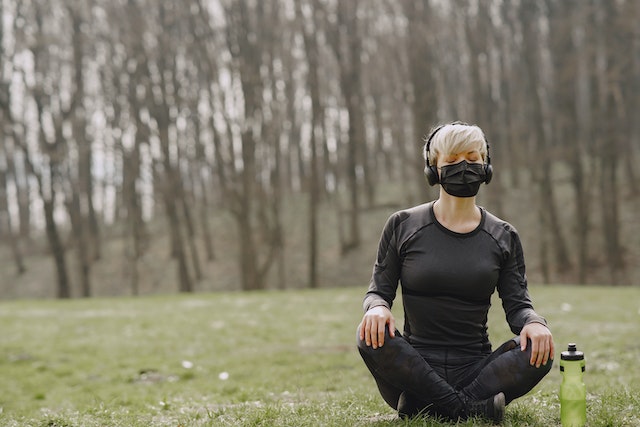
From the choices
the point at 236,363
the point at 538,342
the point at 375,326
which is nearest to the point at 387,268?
the point at 375,326

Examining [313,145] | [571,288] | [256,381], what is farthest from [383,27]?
[256,381]

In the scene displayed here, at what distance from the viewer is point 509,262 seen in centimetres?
439

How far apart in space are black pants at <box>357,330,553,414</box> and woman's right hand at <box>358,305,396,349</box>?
2.8 inches

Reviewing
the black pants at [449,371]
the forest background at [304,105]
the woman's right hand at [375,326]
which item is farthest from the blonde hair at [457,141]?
the forest background at [304,105]

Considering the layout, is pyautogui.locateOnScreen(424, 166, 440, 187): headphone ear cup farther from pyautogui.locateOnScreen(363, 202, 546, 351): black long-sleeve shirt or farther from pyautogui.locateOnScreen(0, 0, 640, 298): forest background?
pyautogui.locateOnScreen(0, 0, 640, 298): forest background

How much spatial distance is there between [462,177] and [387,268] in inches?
28.7

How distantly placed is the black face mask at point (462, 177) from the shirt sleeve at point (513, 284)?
0.40 meters

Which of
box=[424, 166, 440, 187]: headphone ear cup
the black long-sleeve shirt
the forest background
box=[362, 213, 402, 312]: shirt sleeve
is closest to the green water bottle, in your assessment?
the black long-sleeve shirt

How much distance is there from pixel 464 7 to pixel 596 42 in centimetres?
534

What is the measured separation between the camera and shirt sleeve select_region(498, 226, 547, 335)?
171 inches

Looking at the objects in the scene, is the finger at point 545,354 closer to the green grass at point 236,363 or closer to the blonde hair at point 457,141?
the green grass at point 236,363

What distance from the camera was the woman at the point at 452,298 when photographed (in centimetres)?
418

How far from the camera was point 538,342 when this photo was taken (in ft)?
13.1

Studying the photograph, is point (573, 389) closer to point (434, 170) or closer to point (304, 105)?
point (434, 170)
